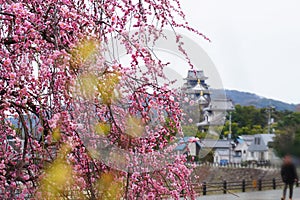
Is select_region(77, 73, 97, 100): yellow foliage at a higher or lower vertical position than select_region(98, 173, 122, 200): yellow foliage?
higher

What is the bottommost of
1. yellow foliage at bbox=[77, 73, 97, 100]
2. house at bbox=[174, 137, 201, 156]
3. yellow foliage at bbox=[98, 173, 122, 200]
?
A: yellow foliage at bbox=[98, 173, 122, 200]

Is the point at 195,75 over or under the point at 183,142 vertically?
over

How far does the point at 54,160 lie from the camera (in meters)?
3.29

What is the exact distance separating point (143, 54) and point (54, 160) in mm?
938

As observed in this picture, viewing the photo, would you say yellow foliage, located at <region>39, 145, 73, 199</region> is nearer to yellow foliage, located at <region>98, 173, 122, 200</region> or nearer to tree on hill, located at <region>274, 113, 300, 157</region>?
yellow foliage, located at <region>98, 173, 122, 200</region>

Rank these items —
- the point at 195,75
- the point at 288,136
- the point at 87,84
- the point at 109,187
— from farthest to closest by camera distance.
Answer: the point at 195,75
the point at 109,187
the point at 87,84
the point at 288,136

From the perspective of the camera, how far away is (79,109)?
3.33 meters

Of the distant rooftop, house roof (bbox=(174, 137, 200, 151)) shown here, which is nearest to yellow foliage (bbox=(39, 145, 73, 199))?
house roof (bbox=(174, 137, 200, 151))

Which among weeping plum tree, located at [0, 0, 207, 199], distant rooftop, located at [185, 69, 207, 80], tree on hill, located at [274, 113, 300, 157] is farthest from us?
distant rooftop, located at [185, 69, 207, 80]

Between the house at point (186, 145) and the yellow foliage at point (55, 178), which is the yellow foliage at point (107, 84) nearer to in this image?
the yellow foliage at point (55, 178)

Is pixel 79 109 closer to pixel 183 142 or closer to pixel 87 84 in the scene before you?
pixel 87 84

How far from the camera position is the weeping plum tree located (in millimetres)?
3188

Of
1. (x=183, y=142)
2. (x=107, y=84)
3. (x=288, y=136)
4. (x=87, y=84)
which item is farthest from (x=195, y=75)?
(x=288, y=136)

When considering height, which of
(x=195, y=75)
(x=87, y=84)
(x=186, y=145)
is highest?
(x=195, y=75)
